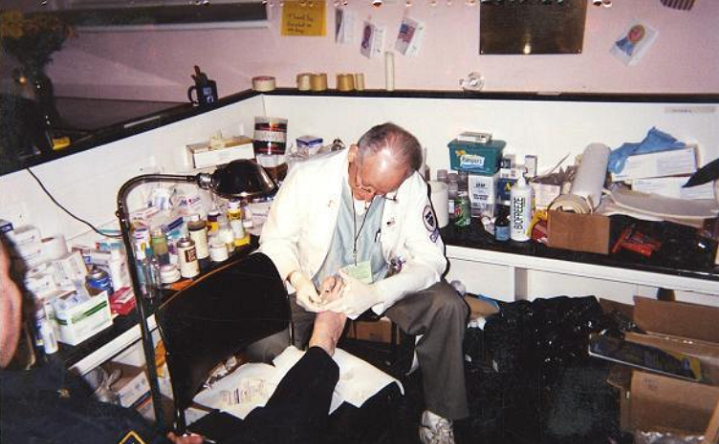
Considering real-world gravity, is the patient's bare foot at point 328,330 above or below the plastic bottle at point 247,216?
below

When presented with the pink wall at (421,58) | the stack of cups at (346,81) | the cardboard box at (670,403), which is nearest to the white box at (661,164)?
the pink wall at (421,58)

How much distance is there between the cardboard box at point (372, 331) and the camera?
8.39ft

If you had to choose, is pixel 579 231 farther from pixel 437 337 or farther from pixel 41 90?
pixel 41 90

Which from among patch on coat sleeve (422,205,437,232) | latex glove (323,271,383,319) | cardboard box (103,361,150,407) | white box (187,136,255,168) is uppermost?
white box (187,136,255,168)

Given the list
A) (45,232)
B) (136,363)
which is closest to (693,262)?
(136,363)

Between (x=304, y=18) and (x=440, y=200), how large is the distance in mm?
1348

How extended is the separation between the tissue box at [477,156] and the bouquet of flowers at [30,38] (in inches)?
72.9

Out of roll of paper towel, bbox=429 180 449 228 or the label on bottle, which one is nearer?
the label on bottle

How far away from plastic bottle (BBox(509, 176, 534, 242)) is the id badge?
658 mm

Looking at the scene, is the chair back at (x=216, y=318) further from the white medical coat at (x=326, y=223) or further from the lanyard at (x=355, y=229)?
the lanyard at (x=355, y=229)

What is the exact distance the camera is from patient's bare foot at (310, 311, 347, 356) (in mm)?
1649

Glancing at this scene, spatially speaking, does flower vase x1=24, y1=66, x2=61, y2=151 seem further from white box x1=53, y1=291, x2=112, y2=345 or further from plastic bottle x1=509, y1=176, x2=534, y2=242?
plastic bottle x1=509, y1=176, x2=534, y2=242

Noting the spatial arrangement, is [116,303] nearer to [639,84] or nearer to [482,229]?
[482,229]

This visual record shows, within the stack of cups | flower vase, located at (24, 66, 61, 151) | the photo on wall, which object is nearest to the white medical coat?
the stack of cups
